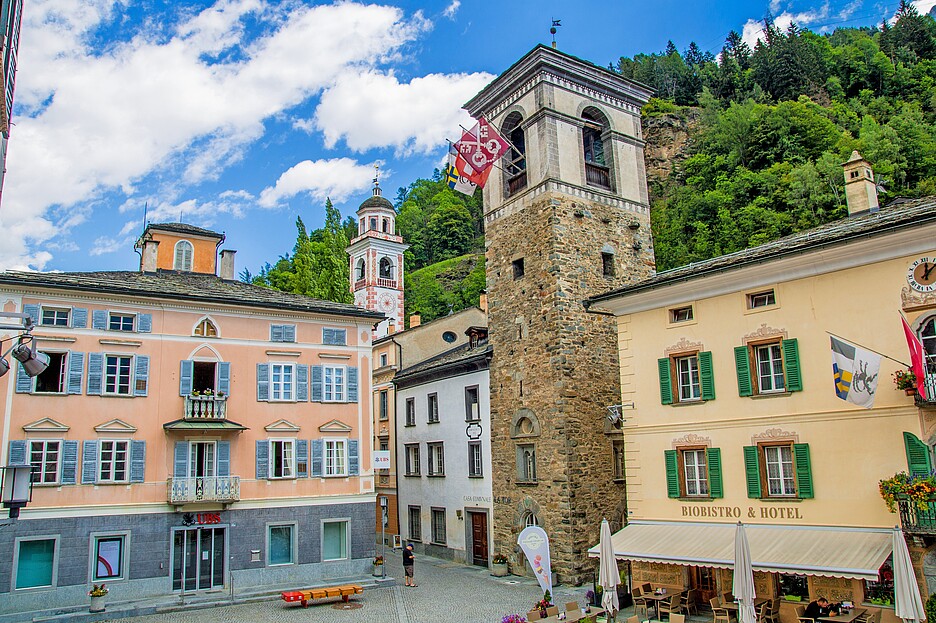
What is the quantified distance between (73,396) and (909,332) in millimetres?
22664

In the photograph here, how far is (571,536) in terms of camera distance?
82.0 ft

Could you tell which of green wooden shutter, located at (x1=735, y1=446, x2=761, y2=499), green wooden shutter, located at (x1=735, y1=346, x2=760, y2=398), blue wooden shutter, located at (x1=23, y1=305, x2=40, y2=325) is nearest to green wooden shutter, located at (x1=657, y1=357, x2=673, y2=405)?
green wooden shutter, located at (x1=735, y1=346, x2=760, y2=398)

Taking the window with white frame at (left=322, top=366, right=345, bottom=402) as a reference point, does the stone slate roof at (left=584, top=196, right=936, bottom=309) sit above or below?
above

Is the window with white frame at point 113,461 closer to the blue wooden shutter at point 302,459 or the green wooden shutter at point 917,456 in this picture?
the blue wooden shutter at point 302,459

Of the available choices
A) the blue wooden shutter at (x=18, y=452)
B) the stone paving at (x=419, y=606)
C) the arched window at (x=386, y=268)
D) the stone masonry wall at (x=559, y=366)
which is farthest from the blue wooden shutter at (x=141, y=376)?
the arched window at (x=386, y=268)

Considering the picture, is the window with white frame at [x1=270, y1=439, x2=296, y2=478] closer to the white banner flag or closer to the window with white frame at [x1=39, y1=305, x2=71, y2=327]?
the window with white frame at [x1=39, y1=305, x2=71, y2=327]

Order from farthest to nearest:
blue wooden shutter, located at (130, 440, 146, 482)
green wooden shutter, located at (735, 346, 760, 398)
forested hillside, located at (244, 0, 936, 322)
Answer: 1. forested hillside, located at (244, 0, 936, 322)
2. blue wooden shutter, located at (130, 440, 146, 482)
3. green wooden shutter, located at (735, 346, 760, 398)

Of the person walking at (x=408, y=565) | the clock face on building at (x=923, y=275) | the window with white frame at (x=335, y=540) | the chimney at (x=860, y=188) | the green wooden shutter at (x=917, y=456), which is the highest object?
the chimney at (x=860, y=188)

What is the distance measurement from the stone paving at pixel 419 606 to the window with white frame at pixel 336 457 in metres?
4.18

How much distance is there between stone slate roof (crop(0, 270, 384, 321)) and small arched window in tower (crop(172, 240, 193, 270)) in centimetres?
50

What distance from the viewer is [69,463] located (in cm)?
2230

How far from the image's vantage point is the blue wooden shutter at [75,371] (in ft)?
74.8

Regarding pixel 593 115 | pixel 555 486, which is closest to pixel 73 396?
pixel 555 486

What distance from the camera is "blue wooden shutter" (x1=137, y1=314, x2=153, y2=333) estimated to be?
24312 mm
